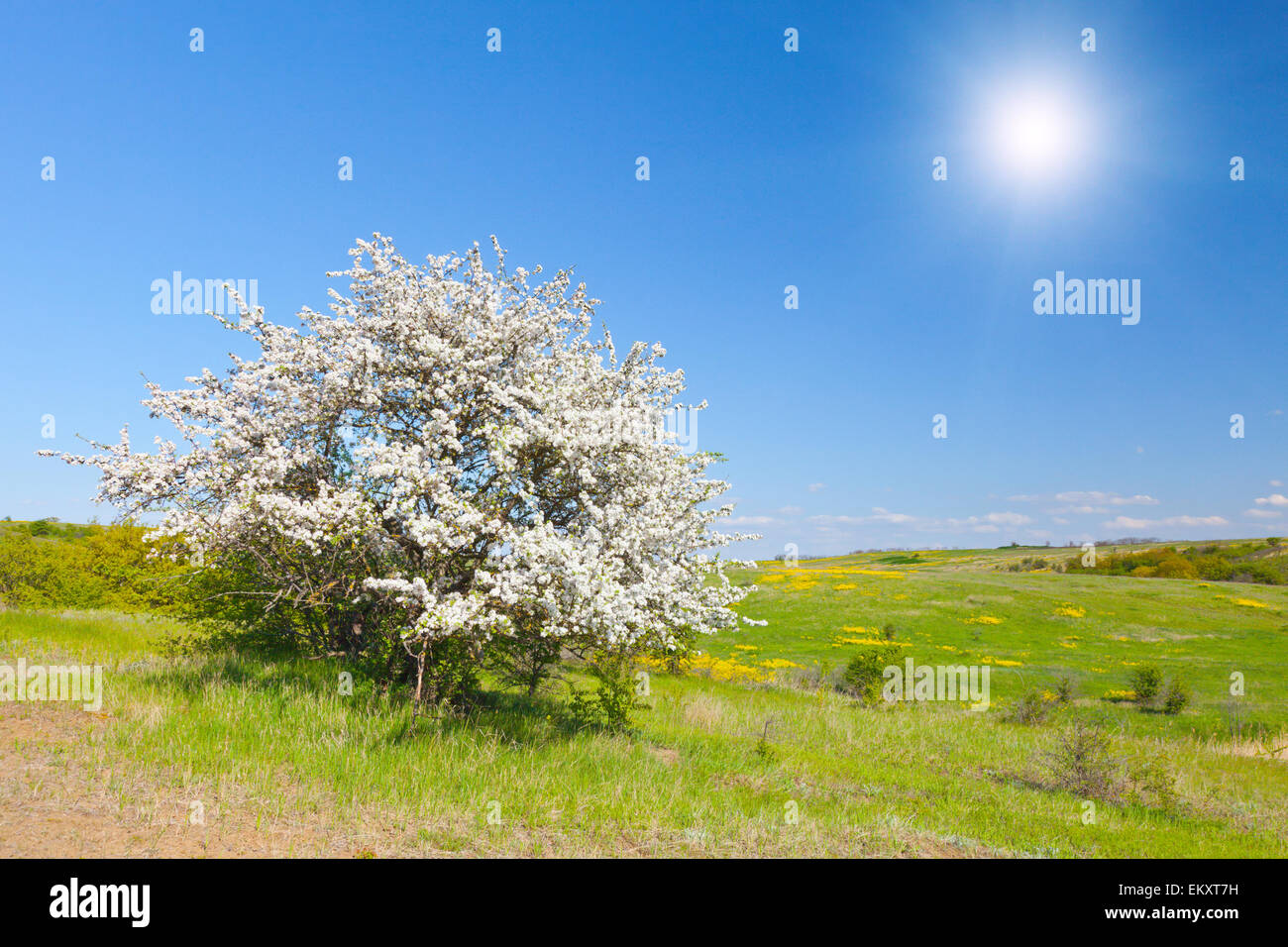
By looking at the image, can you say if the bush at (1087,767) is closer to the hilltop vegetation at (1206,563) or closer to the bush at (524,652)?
the bush at (524,652)

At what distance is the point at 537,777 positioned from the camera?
36.4ft

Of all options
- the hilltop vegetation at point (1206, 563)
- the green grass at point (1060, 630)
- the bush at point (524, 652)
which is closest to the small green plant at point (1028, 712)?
the green grass at point (1060, 630)

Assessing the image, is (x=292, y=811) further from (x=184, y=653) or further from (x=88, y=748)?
(x=184, y=653)

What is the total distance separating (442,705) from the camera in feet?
45.4

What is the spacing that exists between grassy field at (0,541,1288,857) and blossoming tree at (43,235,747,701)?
6.94 feet

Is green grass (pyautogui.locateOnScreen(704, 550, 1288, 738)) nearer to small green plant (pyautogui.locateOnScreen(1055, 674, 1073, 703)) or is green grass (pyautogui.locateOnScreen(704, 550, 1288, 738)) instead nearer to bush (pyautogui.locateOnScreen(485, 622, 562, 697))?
small green plant (pyautogui.locateOnScreen(1055, 674, 1073, 703))

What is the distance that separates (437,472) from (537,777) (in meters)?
5.42

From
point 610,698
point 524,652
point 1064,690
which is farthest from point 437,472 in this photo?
point 1064,690

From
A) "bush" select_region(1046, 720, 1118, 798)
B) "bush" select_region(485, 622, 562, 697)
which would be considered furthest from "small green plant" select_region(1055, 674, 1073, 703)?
"bush" select_region(485, 622, 562, 697)

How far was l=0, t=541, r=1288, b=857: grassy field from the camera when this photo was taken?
8.73m

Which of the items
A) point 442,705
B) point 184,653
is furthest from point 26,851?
point 184,653

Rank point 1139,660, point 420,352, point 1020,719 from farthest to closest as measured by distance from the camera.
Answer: point 1139,660, point 1020,719, point 420,352

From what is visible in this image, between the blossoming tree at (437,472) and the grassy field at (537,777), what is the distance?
2.12 m
